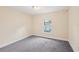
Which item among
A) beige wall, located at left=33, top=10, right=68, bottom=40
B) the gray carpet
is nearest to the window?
beige wall, located at left=33, top=10, right=68, bottom=40

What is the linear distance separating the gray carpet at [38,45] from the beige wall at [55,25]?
12 centimetres

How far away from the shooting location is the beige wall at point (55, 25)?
145 centimetres

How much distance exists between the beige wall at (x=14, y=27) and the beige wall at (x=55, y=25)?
0.14 metres

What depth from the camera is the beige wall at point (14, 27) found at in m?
1.40

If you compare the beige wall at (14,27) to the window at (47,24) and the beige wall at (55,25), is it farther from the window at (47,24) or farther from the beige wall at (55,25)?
the window at (47,24)

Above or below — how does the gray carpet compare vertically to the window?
below

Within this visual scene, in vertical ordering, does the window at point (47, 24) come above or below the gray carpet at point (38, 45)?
above

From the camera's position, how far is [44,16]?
4.78 ft

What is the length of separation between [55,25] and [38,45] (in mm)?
501

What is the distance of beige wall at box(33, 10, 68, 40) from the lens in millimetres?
1448

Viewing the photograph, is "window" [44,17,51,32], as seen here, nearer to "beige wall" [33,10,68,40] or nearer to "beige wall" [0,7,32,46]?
"beige wall" [33,10,68,40]

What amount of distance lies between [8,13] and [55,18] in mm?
846

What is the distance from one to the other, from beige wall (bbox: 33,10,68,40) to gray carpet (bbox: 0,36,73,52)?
12cm

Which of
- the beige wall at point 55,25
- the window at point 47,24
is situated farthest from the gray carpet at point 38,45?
the window at point 47,24
